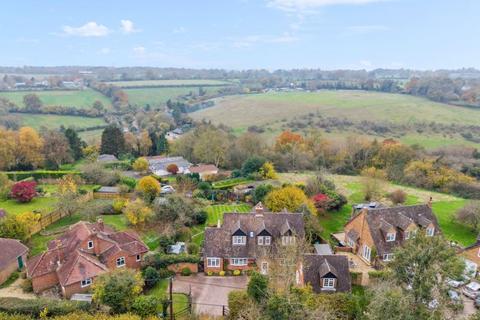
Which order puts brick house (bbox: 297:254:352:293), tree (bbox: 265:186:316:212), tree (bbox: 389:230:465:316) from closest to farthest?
tree (bbox: 389:230:465:316) → brick house (bbox: 297:254:352:293) → tree (bbox: 265:186:316:212)

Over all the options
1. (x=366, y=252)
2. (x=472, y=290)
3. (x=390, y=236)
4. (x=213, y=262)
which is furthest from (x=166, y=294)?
(x=472, y=290)

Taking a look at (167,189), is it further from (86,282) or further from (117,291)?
(117,291)

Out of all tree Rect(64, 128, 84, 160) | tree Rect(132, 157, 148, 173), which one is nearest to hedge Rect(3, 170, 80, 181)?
tree Rect(132, 157, 148, 173)

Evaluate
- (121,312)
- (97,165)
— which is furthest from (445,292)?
(97,165)

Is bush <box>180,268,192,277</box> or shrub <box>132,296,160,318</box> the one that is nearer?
shrub <box>132,296,160,318</box>

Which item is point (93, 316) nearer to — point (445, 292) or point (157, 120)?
point (445, 292)

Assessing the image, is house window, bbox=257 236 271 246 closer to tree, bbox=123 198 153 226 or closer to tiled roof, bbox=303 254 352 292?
tiled roof, bbox=303 254 352 292

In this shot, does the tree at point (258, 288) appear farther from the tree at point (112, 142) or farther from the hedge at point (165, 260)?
the tree at point (112, 142)
